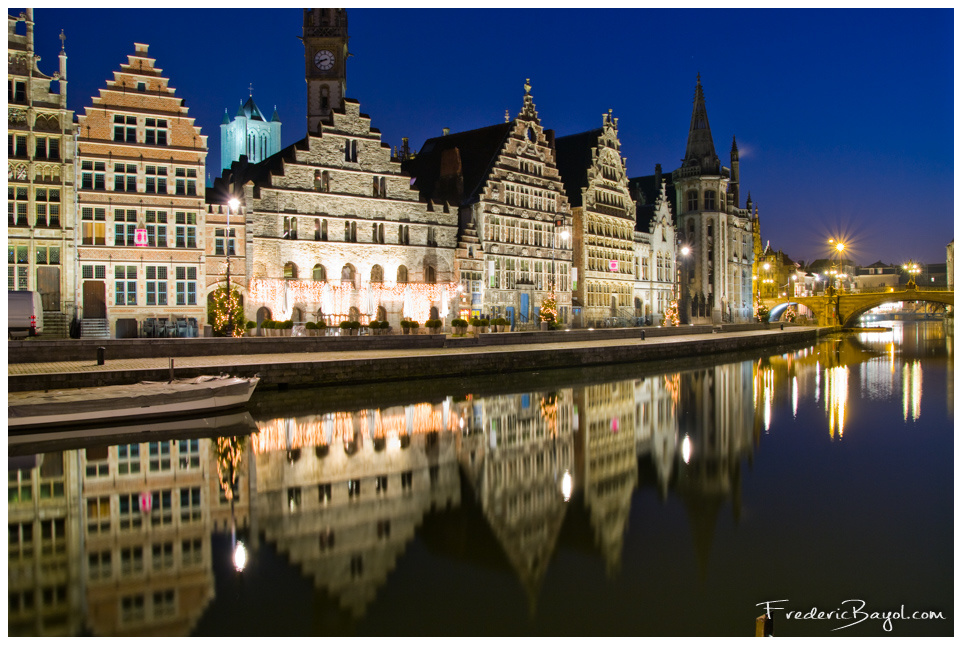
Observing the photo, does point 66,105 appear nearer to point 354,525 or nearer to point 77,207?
point 77,207

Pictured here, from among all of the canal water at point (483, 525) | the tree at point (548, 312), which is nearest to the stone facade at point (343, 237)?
the tree at point (548, 312)

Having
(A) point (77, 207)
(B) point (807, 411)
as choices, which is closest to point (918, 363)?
(B) point (807, 411)

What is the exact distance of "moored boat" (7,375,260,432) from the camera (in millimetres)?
16969

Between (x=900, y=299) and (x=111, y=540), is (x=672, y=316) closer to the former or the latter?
(x=900, y=299)

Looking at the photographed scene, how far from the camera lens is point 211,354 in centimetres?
2538

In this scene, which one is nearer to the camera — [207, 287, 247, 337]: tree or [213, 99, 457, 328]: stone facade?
[207, 287, 247, 337]: tree

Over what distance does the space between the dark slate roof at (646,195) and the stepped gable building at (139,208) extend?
38149 millimetres

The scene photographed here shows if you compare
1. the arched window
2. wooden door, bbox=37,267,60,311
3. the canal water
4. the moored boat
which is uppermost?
the arched window

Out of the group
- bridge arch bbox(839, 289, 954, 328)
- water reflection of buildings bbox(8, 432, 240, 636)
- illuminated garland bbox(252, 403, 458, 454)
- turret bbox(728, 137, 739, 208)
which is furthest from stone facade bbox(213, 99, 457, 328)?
turret bbox(728, 137, 739, 208)

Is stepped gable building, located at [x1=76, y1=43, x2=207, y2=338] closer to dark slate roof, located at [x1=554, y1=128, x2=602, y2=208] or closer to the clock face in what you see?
the clock face

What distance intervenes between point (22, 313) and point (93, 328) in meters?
3.15

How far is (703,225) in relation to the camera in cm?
7012

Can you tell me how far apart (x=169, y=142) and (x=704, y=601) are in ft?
102

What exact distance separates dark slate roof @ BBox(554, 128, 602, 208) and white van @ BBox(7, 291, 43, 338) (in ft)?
108
